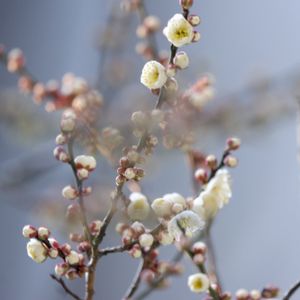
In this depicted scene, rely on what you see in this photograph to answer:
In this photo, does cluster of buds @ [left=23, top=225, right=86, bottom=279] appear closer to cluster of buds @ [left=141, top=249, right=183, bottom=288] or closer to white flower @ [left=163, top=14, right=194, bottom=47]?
cluster of buds @ [left=141, top=249, right=183, bottom=288]

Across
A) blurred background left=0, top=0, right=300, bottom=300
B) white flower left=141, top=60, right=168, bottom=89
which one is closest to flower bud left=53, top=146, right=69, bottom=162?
white flower left=141, top=60, right=168, bottom=89

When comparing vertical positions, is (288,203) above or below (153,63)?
above

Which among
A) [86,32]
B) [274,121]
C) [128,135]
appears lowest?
[128,135]

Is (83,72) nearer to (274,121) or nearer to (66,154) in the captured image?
(274,121)

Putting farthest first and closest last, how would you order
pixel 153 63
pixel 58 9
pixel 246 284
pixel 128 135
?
1. pixel 58 9
2. pixel 246 284
3. pixel 128 135
4. pixel 153 63

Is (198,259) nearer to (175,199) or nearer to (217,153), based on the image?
(175,199)

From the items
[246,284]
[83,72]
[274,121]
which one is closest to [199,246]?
[274,121]
